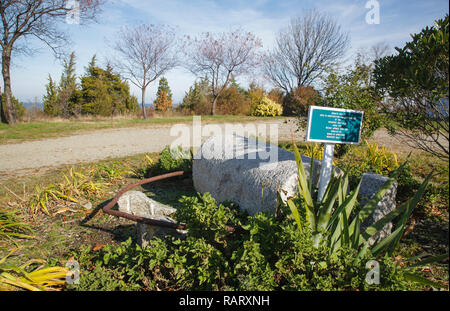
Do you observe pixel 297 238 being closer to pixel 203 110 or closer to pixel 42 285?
pixel 42 285

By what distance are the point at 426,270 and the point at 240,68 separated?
19598 mm

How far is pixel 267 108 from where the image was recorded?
61.5 feet

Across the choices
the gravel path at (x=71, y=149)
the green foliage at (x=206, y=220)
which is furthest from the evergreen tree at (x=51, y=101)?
the green foliage at (x=206, y=220)

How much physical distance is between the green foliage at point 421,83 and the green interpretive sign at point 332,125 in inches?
12.4

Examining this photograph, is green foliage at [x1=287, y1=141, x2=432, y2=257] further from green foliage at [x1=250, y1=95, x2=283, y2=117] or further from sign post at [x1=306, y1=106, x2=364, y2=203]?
green foliage at [x1=250, y1=95, x2=283, y2=117]

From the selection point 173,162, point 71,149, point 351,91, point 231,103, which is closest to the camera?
point 351,91

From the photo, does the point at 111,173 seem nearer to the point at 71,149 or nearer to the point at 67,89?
the point at 71,149

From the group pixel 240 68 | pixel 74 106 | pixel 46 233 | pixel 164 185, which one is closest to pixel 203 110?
pixel 240 68

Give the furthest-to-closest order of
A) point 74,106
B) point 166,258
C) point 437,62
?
1. point 74,106
2. point 166,258
3. point 437,62

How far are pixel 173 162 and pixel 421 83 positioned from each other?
3793 mm

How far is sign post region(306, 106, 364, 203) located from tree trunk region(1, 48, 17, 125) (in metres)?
13.9

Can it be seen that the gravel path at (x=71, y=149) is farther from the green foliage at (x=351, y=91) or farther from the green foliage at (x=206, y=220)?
the green foliage at (x=206, y=220)

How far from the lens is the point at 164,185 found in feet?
15.1

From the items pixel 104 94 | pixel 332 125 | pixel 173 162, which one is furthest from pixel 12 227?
pixel 104 94
